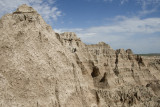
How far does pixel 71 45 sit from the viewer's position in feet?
120

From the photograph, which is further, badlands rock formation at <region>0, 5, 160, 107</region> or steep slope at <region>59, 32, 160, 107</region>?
steep slope at <region>59, 32, 160, 107</region>

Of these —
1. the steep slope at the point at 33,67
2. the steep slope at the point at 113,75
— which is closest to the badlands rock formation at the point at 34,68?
the steep slope at the point at 33,67

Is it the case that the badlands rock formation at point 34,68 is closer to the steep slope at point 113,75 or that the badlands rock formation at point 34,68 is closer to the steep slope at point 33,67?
the steep slope at point 33,67

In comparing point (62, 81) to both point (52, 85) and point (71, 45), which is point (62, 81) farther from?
point (71, 45)

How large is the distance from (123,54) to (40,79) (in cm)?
4022

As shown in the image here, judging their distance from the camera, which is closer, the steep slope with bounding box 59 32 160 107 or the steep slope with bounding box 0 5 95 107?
the steep slope with bounding box 0 5 95 107

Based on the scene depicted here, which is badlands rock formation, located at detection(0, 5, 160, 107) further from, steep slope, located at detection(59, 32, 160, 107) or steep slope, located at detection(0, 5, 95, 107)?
steep slope, located at detection(59, 32, 160, 107)

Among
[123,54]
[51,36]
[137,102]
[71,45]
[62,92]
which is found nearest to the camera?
[62,92]

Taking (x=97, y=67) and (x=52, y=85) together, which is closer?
(x=52, y=85)

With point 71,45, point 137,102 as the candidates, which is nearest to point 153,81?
point 137,102

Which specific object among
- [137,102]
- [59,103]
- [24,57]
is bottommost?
[137,102]

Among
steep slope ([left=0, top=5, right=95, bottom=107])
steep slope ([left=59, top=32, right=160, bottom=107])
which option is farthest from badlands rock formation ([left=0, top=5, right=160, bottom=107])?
steep slope ([left=59, top=32, right=160, bottom=107])

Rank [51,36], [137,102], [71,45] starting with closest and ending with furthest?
[51,36], [71,45], [137,102]

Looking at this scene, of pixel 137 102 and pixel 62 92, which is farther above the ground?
pixel 62 92
